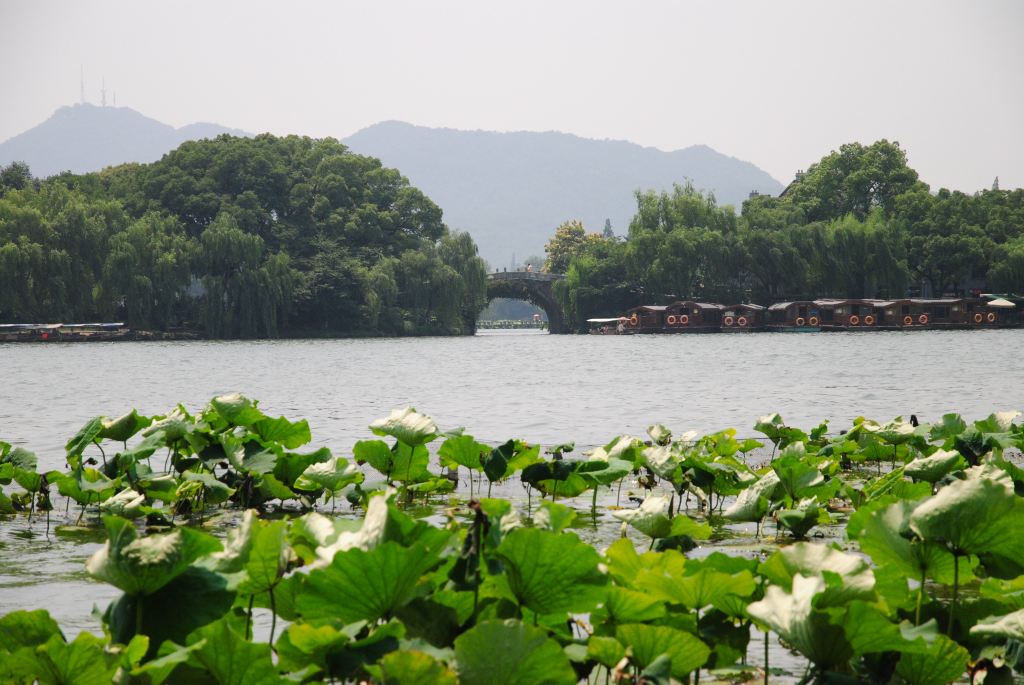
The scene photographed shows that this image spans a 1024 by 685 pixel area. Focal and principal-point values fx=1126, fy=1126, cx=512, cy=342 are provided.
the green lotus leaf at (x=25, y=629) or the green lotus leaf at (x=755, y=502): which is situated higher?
the green lotus leaf at (x=25, y=629)

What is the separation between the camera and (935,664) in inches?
97.7

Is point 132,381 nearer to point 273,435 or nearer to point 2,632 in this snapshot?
point 273,435

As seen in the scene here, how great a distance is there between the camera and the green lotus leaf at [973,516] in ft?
8.45

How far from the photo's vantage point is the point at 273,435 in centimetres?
649

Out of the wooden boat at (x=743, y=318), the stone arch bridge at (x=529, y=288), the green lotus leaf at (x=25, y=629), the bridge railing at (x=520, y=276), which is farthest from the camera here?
the stone arch bridge at (x=529, y=288)

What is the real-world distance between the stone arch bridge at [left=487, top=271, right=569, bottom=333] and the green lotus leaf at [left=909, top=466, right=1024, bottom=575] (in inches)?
3255

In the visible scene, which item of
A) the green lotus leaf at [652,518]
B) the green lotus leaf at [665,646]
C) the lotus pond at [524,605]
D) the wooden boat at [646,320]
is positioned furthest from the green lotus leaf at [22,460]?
the wooden boat at [646,320]

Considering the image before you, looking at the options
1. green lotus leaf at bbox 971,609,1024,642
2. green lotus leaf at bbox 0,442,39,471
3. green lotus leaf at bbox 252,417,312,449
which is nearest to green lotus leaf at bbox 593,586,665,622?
green lotus leaf at bbox 971,609,1024,642

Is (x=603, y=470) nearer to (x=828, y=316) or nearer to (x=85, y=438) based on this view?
(x=85, y=438)

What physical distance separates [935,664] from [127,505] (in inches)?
163

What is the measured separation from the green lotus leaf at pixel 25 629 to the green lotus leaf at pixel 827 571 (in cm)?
158

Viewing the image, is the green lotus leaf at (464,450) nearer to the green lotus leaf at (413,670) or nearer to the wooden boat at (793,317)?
the green lotus leaf at (413,670)

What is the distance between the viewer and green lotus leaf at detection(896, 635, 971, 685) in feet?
8.09

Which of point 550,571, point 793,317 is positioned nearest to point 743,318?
point 793,317
